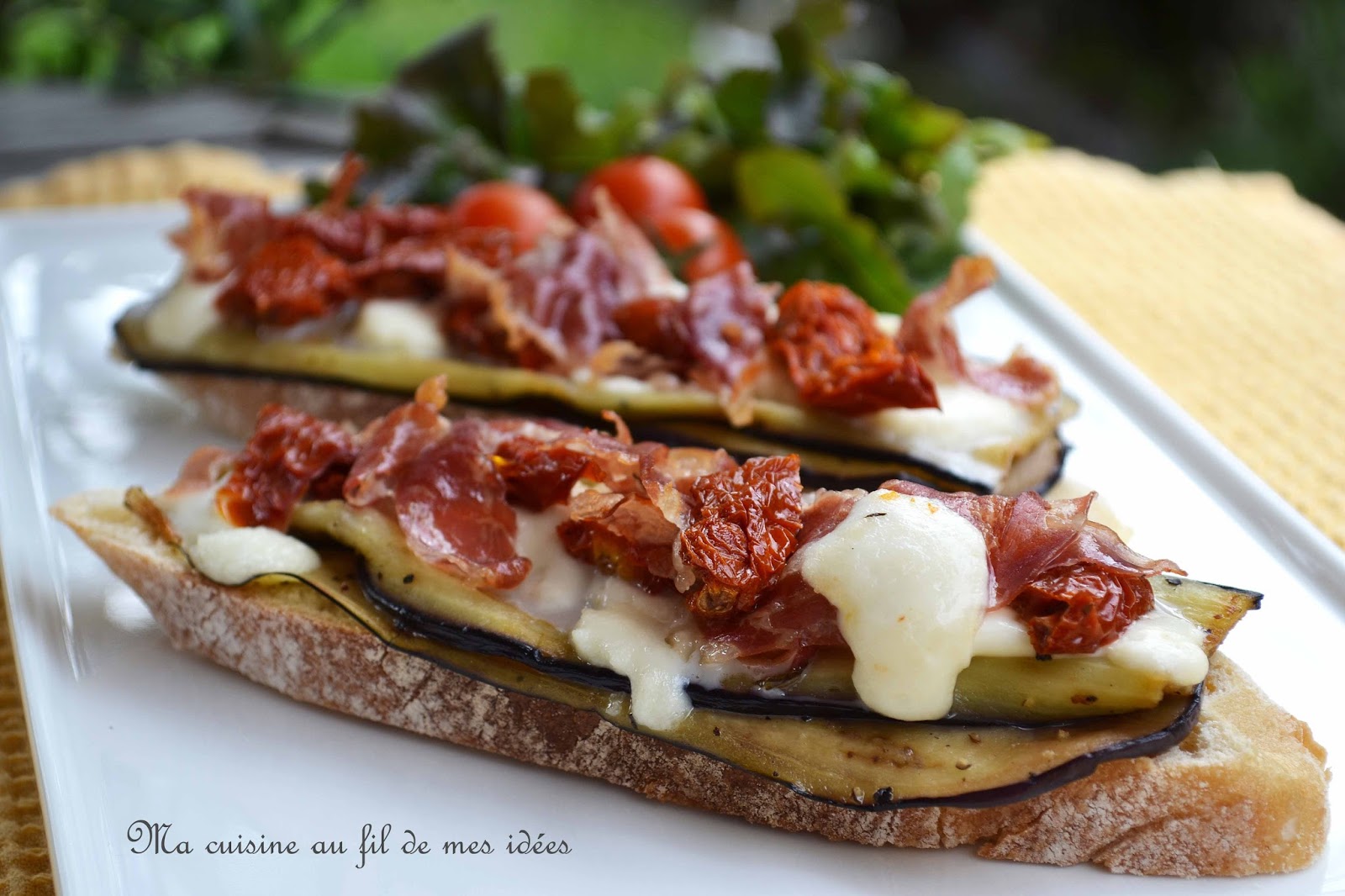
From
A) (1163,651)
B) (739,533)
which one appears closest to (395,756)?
(739,533)

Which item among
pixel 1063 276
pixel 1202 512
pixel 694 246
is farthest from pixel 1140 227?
pixel 1202 512

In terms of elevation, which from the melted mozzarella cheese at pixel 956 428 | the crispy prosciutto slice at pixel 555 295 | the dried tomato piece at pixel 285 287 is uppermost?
the dried tomato piece at pixel 285 287

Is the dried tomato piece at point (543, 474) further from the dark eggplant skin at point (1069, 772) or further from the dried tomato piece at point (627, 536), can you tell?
the dark eggplant skin at point (1069, 772)

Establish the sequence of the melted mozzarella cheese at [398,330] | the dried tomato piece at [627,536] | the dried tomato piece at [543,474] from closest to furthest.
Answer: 1. the dried tomato piece at [627,536]
2. the dried tomato piece at [543,474]
3. the melted mozzarella cheese at [398,330]

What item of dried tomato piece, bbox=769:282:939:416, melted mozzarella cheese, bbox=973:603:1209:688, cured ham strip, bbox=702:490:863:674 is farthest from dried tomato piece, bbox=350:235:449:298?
melted mozzarella cheese, bbox=973:603:1209:688

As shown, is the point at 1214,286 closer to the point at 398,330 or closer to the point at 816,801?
the point at 398,330

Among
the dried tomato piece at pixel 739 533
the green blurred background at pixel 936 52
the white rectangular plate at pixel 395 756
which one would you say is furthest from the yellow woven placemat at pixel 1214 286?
the dried tomato piece at pixel 739 533
